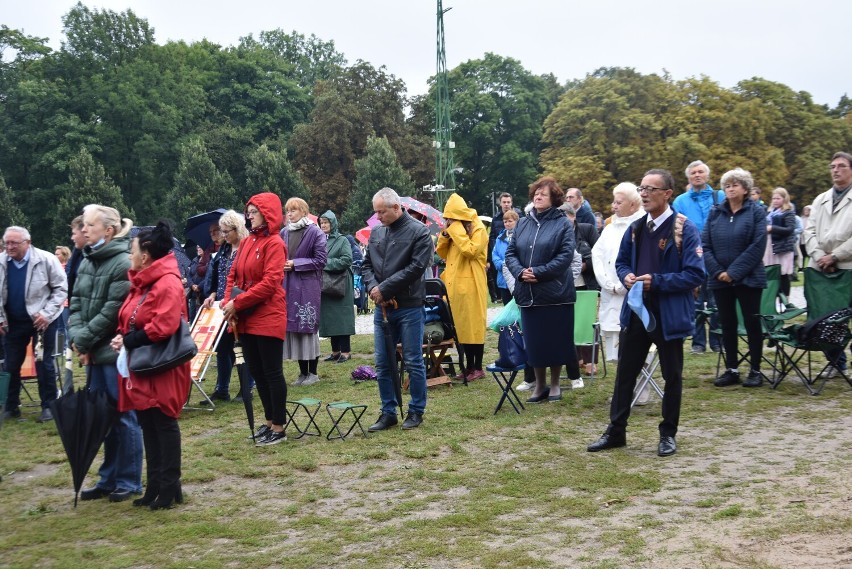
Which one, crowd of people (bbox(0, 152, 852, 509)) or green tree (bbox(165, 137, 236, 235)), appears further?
green tree (bbox(165, 137, 236, 235))

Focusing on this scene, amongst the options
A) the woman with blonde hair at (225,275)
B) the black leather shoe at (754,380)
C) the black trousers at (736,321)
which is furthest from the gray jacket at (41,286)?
the black leather shoe at (754,380)

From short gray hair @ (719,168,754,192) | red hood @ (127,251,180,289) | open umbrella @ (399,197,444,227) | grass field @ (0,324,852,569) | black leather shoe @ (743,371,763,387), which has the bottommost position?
grass field @ (0,324,852,569)

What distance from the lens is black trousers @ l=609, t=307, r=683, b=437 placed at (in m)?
6.85

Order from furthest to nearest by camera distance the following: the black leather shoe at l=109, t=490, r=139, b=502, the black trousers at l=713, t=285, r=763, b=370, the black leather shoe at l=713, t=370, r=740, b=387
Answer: the black leather shoe at l=713, t=370, r=740, b=387 → the black trousers at l=713, t=285, r=763, b=370 → the black leather shoe at l=109, t=490, r=139, b=502

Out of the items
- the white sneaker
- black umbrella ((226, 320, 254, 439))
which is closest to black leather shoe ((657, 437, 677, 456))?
black umbrella ((226, 320, 254, 439))

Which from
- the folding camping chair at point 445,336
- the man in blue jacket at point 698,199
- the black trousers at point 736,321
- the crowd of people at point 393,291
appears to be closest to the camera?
the crowd of people at point 393,291

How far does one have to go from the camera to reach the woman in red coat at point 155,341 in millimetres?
6000

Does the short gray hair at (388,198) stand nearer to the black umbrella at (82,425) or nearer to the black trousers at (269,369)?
the black trousers at (269,369)

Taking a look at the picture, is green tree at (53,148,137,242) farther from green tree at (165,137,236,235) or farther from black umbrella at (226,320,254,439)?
black umbrella at (226,320,254,439)

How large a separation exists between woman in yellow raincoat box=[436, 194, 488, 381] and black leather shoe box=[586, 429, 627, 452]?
12.0 ft

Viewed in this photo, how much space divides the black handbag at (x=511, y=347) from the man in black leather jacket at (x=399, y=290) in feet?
3.60

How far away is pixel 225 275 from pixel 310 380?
166 cm

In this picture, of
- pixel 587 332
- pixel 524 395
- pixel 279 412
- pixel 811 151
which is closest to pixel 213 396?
pixel 279 412

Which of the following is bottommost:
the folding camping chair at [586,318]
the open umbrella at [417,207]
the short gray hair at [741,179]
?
the folding camping chair at [586,318]
